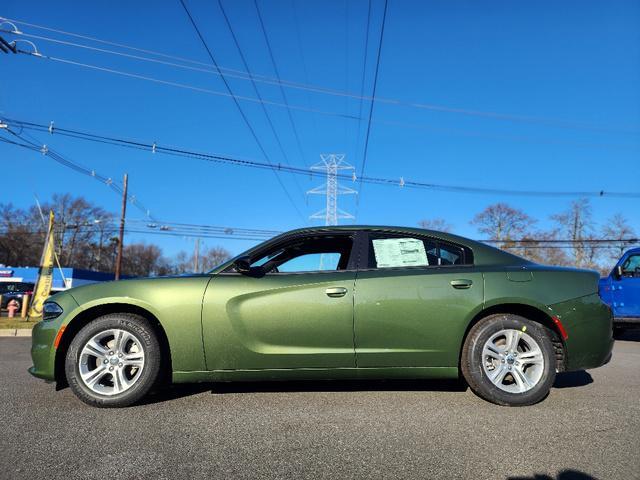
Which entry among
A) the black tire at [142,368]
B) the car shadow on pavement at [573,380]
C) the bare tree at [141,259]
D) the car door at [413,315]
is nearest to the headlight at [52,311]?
the black tire at [142,368]

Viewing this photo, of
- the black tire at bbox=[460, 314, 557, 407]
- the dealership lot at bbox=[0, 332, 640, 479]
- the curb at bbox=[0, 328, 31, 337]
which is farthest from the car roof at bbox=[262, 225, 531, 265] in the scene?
the curb at bbox=[0, 328, 31, 337]

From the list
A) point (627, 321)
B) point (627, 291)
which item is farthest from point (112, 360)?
point (627, 291)

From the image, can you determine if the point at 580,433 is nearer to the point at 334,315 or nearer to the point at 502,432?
the point at 502,432

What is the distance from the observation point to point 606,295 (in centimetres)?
954

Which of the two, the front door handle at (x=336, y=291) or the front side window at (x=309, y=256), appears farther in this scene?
the front side window at (x=309, y=256)

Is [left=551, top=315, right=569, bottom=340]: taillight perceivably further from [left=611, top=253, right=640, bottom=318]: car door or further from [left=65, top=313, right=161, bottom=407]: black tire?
[left=611, top=253, right=640, bottom=318]: car door

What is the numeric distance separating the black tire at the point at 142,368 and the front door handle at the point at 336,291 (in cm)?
143

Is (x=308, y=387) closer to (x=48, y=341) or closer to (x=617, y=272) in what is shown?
(x=48, y=341)

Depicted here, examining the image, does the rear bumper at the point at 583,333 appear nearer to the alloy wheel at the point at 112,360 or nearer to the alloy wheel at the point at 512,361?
Result: the alloy wheel at the point at 512,361

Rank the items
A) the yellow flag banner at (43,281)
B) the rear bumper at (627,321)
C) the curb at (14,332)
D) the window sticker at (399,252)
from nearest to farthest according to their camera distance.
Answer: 1. the window sticker at (399,252)
2. the rear bumper at (627,321)
3. the curb at (14,332)
4. the yellow flag banner at (43,281)

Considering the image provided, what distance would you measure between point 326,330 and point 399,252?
983 millimetres

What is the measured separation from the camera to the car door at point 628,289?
913 centimetres

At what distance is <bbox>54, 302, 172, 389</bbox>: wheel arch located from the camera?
353 centimetres

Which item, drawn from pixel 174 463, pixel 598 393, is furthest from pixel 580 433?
pixel 174 463
